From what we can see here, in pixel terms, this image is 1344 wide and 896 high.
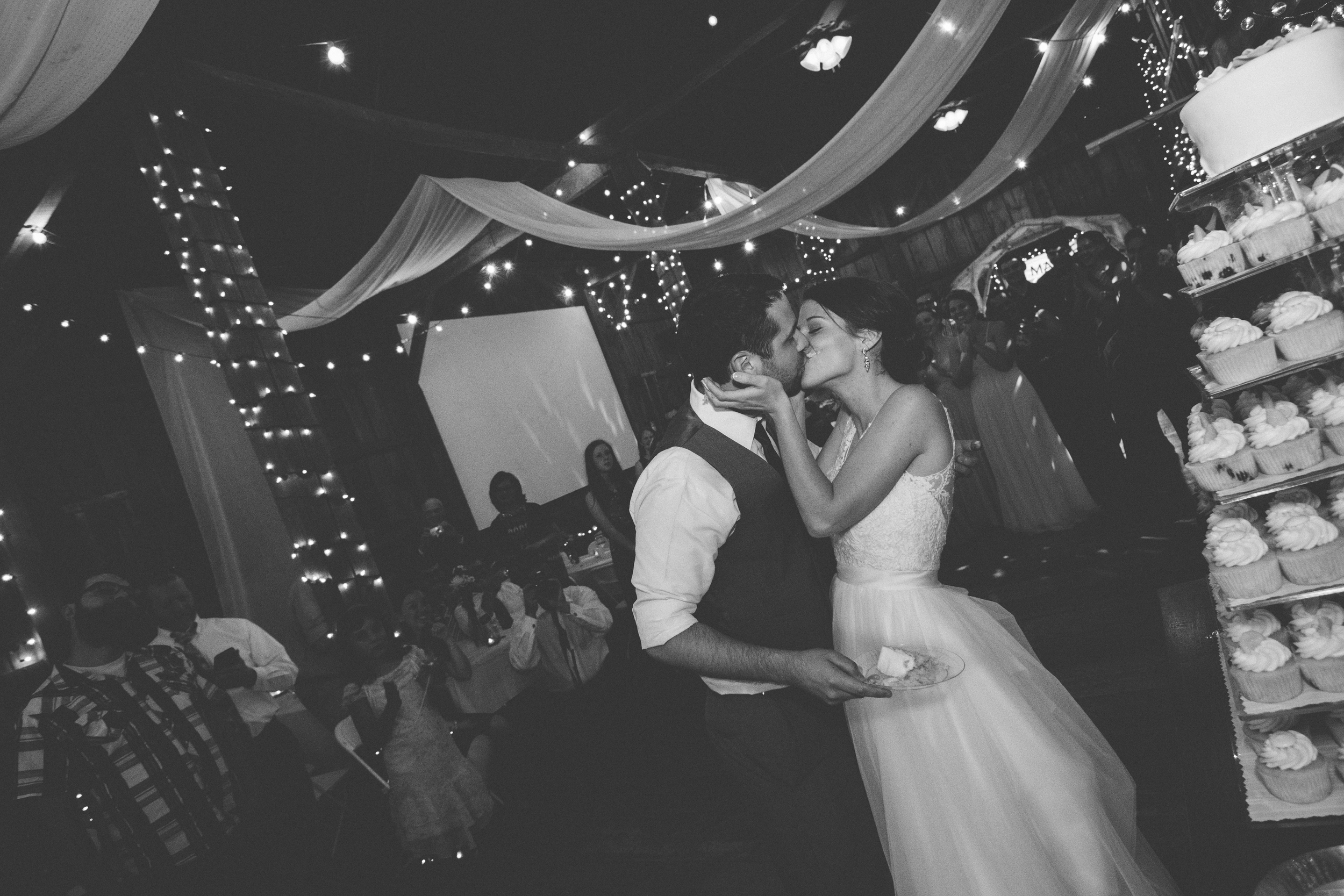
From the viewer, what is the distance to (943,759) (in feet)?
5.42

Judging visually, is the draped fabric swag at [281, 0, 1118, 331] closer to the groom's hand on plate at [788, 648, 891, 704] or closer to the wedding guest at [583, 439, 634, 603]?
the wedding guest at [583, 439, 634, 603]

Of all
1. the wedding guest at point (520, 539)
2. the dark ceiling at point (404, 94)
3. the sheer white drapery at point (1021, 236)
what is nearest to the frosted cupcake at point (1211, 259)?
the wedding guest at point (520, 539)

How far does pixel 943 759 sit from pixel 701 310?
3.64 feet

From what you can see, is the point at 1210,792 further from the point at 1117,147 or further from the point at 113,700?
the point at 1117,147

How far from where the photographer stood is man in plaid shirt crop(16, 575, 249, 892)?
242cm

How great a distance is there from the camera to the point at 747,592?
63.6 inches

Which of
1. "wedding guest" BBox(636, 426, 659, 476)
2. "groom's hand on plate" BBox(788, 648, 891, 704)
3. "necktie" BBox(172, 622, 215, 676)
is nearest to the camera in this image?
"groom's hand on plate" BBox(788, 648, 891, 704)

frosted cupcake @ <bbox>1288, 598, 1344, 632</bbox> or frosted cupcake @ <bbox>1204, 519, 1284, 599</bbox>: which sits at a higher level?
frosted cupcake @ <bbox>1204, 519, 1284, 599</bbox>

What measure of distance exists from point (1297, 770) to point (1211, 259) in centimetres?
120

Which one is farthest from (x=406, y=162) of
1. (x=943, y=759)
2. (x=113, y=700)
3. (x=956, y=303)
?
(x=943, y=759)

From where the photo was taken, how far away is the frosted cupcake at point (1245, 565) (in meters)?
1.84

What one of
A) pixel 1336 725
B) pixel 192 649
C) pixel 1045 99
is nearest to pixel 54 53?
pixel 192 649

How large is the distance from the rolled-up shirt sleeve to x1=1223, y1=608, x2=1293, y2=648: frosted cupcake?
1.40 m

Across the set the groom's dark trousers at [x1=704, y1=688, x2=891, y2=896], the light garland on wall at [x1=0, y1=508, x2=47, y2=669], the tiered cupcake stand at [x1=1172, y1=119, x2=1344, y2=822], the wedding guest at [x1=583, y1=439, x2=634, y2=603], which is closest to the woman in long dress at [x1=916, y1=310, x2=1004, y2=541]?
the wedding guest at [x1=583, y1=439, x2=634, y2=603]
